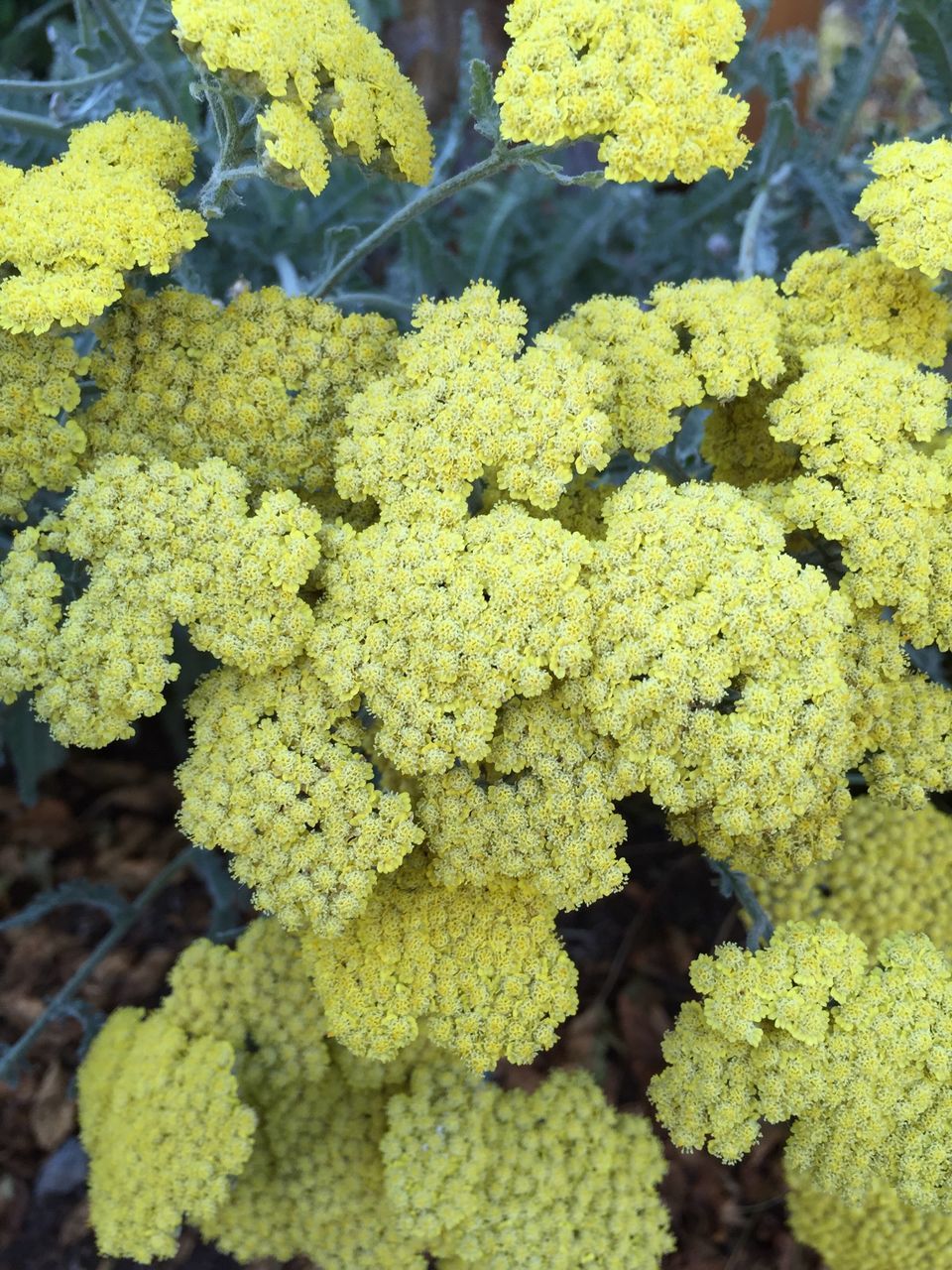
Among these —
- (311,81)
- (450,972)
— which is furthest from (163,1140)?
(311,81)

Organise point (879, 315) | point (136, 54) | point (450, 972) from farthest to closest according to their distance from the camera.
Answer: point (136, 54), point (879, 315), point (450, 972)

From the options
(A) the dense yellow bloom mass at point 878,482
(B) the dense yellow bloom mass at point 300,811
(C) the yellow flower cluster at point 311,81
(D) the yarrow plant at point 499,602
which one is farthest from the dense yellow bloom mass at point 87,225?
(A) the dense yellow bloom mass at point 878,482

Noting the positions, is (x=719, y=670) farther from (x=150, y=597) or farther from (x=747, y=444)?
(x=150, y=597)

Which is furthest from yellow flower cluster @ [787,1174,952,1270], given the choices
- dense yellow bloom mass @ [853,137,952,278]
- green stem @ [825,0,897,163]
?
green stem @ [825,0,897,163]

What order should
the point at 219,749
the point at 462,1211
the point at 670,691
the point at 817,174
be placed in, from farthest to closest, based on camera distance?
the point at 817,174 < the point at 462,1211 < the point at 219,749 < the point at 670,691

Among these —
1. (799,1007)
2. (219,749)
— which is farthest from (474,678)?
(799,1007)

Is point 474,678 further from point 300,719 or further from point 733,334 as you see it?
point 733,334
